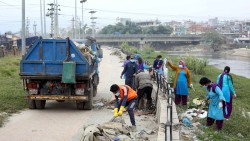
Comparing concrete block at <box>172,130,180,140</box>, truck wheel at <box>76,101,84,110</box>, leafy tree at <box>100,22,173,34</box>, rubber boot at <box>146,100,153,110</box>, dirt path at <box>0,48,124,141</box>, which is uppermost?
leafy tree at <box>100,22,173,34</box>

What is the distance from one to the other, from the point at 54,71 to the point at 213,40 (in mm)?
94028

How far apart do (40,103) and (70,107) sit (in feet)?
3.57

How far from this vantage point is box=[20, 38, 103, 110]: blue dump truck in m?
11.2

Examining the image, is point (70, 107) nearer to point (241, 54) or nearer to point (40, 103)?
point (40, 103)

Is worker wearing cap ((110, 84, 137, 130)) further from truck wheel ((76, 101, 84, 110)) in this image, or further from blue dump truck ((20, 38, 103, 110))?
truck wheel ((76, 101, 84, 110))

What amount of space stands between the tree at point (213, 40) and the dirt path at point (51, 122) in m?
91.0

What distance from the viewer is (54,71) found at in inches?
443

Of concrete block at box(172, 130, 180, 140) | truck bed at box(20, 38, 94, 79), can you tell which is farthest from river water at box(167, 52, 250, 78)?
concrete block at box(172, 130, 180, 140)

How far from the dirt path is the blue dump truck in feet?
1.66

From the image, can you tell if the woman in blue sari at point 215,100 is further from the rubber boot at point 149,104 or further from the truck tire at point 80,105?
the truck tire at point 80,105

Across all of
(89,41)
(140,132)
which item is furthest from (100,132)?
(89,41)

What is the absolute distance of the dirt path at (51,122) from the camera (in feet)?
28.2

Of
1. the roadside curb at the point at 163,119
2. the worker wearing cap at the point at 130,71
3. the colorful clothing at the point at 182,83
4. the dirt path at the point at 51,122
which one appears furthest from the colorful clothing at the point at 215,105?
the worker wearing cap at the point at 130,71

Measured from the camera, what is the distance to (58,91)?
1146 cm
